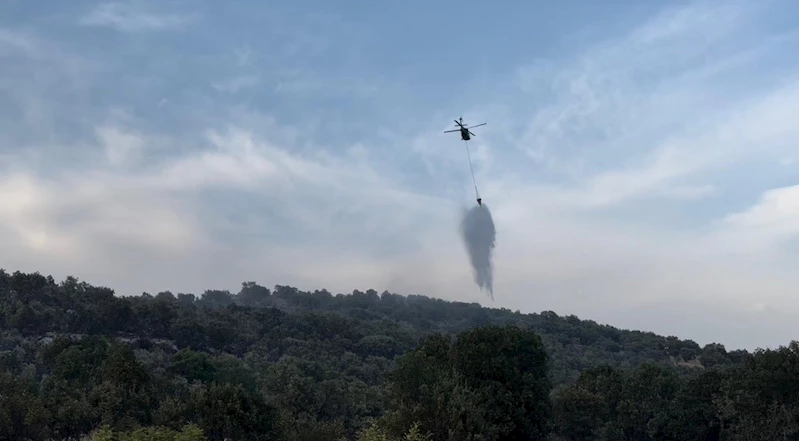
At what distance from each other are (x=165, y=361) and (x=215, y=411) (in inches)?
1870

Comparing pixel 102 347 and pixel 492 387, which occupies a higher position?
pixel 102 347

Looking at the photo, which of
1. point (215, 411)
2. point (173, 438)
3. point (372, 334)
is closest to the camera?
point (173, 438)

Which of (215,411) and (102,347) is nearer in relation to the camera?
(215,411)

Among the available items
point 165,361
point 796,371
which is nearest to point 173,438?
point 796,371

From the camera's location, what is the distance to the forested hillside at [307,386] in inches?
2094

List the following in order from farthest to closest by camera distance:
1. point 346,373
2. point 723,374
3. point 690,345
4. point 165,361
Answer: point 690,345 → point 346,373 → point 165,361 → point 723,374

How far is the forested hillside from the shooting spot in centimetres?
5319

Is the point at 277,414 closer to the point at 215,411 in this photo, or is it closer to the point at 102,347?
the point at 215,411

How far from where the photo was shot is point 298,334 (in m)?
140

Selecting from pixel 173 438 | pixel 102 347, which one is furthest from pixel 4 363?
pixel 173 438

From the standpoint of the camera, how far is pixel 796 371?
59531 millimetres

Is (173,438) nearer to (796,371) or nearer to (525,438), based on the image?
(525,438)

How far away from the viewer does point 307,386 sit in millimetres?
77312

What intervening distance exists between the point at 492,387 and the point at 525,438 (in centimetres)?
469
